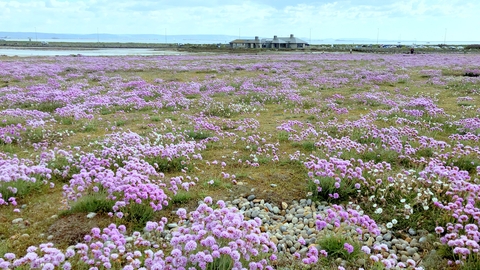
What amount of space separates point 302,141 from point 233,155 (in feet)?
8.34

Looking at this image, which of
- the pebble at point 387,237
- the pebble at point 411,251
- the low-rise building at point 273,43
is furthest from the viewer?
the low-rise building at point 273,43

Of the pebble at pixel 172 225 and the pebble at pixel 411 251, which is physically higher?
the pebble at pixel 411 251

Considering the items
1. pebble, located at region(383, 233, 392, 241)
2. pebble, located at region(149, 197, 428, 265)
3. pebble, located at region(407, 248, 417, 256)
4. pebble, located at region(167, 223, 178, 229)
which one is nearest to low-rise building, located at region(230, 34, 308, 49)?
pebble, located at region(149, 197, 428, 265)

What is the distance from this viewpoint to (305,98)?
19250 millimetres

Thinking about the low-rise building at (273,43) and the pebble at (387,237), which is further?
the low-rise building at (273,43)

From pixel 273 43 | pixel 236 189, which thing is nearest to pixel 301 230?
pixel 236 189

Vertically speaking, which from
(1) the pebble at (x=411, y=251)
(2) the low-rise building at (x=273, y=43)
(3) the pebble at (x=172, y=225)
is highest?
(2) the low-rise building at (x=273, y=43)

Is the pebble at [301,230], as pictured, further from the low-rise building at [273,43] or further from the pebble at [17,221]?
the low-rise building at [273,43]

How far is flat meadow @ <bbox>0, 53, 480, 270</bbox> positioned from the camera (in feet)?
14.5

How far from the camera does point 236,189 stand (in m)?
7.66

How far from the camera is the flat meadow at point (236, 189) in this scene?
4.42m

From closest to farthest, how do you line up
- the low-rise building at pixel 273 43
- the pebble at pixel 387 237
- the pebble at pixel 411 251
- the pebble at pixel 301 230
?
the pebble at pixel 411 251 → the pebble at pixel 301 230 → the pebble at pixel 387 237 → the low-rise building at pixel 273 43

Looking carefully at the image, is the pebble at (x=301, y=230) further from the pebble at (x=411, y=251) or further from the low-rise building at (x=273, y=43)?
the low-rise building at (x=273, y=43)

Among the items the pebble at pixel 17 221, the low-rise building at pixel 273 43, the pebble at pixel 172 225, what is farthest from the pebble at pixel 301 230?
the low-rise building at pixel 273 43
